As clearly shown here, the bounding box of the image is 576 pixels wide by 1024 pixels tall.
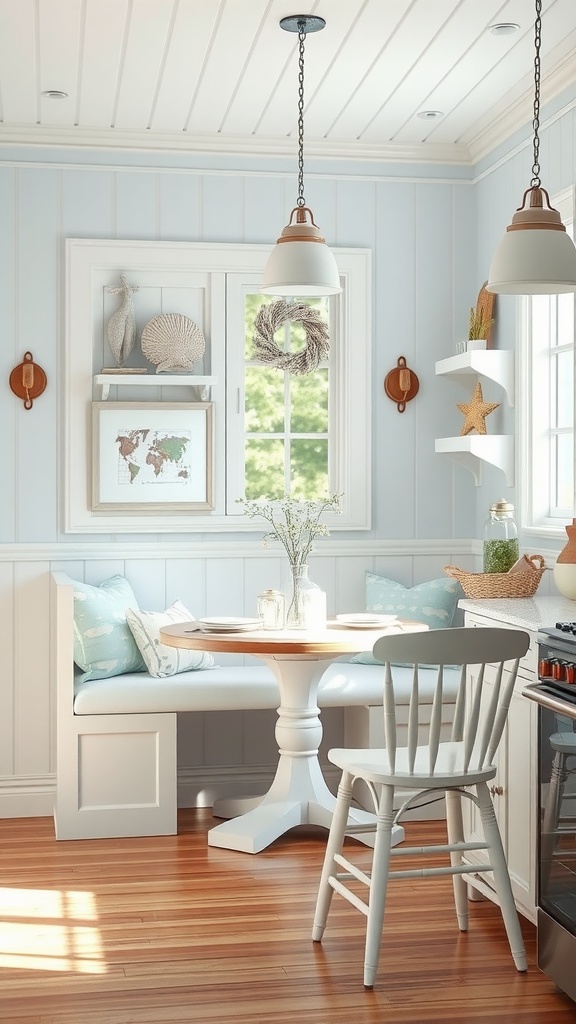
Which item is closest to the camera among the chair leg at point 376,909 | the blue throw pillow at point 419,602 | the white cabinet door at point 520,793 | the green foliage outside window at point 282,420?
the chair leg at point 376,909

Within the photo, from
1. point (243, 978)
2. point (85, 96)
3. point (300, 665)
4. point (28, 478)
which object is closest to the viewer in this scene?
point (243, 978)

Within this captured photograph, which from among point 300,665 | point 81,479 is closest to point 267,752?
point 300,665

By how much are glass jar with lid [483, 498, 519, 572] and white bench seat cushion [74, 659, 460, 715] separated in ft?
1.96

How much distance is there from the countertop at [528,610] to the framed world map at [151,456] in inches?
57.7

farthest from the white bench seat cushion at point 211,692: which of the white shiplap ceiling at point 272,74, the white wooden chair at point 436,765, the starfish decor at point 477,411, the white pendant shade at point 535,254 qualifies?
the white shiplap ceiling at point 272,74

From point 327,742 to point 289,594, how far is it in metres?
1.15

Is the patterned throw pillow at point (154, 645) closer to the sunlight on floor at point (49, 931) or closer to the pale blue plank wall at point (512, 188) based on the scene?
the sunlight on floor at point (49, 931)

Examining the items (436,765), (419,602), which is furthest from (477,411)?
(436,765)

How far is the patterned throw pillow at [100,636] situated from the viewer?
440 cm

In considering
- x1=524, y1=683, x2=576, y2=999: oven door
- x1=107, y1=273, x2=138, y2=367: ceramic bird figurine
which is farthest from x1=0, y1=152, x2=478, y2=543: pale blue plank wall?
x1=524, y1=683, x2=576, y2=999: oven door

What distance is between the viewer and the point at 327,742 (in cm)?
495

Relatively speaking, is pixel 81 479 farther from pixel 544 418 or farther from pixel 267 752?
pixel 544 418

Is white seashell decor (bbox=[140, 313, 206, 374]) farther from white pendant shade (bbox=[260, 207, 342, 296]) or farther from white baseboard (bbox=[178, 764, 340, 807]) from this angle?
white baseboard (bbox=[178, 764, 340, 807])

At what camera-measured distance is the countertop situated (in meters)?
3.17
